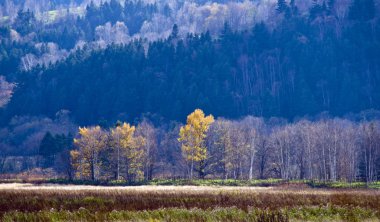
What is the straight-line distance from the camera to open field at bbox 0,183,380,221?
89.5 ft

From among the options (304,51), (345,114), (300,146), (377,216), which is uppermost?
(304,51)

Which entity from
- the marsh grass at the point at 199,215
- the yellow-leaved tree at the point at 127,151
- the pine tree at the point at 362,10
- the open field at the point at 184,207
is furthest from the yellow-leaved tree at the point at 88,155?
the pine tree at the point at 362,10

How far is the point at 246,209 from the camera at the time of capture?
3127cm

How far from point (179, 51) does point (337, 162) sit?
121 m

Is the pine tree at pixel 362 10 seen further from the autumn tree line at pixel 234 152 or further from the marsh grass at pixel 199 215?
the marsh grass at pixel 199 215

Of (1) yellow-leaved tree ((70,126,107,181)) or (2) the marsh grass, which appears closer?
(2) the marsh grass

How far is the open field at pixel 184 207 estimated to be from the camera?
89.5 ft

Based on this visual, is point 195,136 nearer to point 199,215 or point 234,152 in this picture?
point 234,152

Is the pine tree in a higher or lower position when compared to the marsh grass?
higher

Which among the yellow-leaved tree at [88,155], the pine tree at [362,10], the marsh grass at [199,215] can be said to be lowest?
the marsh grass at [199,215]

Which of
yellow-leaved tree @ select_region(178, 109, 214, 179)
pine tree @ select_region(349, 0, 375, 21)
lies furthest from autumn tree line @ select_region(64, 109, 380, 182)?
pine tree @ select_region(349, 0, 375, 21)

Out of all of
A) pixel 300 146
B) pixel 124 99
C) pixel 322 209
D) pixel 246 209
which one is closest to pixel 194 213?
pixel 246 209

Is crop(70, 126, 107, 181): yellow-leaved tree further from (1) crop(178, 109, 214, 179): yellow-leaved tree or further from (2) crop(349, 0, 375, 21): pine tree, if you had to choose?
(2) crop(349, 0, 375, 21): pine tree

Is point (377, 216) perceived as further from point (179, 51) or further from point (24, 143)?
point (179, 51)
